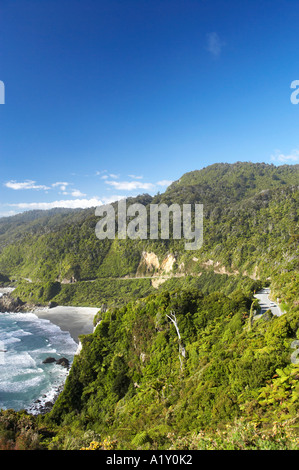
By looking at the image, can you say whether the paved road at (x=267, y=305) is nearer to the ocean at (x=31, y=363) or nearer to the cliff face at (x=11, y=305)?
the ocean at (x=31, y=363)

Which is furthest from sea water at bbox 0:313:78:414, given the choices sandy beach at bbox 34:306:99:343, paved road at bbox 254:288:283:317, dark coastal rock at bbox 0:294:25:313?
paved road at bbox 254:288:283:317

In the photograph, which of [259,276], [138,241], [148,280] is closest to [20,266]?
[138,241]

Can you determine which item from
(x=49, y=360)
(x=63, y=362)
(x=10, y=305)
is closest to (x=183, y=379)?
(x=63, y=362)

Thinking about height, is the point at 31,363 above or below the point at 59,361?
below

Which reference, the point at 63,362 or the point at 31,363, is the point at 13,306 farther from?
the point at 63,362

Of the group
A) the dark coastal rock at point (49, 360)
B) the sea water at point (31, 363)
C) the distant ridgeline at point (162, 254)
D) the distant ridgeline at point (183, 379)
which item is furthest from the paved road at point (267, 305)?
the dark coastal rock at point (49, 360)

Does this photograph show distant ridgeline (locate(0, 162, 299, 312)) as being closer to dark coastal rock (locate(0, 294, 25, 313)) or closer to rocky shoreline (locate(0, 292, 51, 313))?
rocky shoreline (locate(0, 292, 51, 313))
